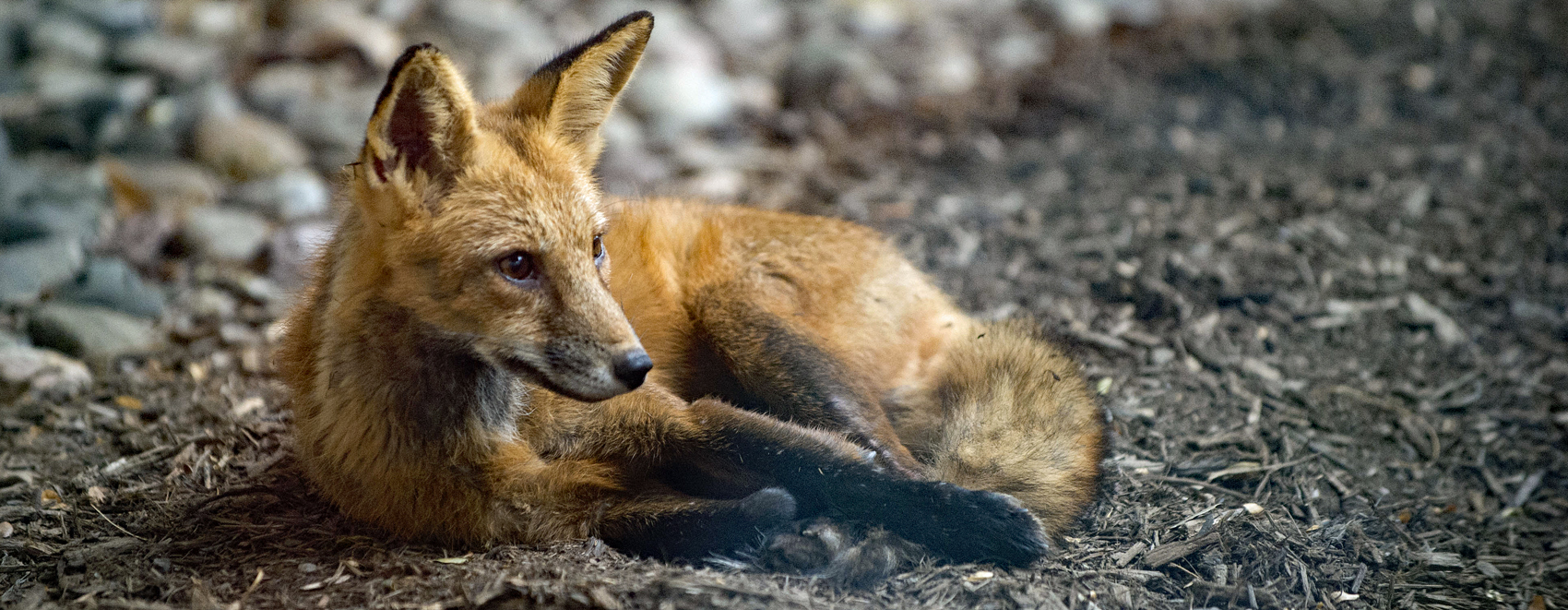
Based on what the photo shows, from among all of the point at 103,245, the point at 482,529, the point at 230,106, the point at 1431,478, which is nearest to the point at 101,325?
the point at 103,245

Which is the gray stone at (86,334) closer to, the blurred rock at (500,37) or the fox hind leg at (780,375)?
the blurred rock at (500,37)

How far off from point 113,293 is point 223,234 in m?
0.74

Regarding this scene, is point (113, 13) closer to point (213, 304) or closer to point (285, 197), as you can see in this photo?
point (285, 197)

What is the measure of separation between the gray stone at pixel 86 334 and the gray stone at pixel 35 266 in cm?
24

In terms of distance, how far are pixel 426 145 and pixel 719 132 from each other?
185 inches

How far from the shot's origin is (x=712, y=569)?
9.20 feet

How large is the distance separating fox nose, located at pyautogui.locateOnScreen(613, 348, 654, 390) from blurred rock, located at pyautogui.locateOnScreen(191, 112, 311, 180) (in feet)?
14.9

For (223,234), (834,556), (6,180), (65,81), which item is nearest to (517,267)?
(834,556)

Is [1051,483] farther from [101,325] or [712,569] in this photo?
[101,325]

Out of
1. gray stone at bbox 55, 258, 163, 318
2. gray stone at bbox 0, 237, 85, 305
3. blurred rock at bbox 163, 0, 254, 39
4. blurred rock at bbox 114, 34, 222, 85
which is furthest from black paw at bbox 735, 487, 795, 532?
blurred rock at bbox 163, 0, 254, 39

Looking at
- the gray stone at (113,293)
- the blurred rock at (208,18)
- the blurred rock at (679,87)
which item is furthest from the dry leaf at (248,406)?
the blurred rock at (208,18)

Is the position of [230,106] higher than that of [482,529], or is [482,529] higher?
[230,106]

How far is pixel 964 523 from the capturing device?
9.42 feet

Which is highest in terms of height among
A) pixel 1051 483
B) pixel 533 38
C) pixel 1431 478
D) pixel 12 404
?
pixel 533 38
